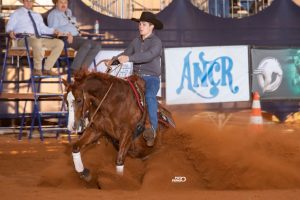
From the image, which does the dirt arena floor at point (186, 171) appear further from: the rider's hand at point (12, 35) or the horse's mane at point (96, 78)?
the rider's hand at point (12, 35)

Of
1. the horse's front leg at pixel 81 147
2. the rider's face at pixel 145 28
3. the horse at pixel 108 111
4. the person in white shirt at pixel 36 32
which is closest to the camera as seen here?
the horse at pixel 108 111

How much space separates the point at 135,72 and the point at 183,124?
4.68 ft

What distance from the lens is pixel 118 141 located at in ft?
24.9

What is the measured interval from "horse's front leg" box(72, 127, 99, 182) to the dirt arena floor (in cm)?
14

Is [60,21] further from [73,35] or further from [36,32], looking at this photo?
[36,32]

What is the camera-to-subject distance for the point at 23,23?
1204cm

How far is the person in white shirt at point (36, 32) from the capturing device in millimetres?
11875

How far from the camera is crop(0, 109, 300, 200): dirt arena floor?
6.59 meters

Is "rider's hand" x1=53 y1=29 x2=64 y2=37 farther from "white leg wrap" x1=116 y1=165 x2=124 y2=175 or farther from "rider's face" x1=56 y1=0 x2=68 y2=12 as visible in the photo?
"white leg wrap" x1=116 y1=165 x2=124 y2=175

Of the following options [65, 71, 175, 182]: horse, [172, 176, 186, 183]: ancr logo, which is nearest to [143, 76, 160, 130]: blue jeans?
[65, 71, 175, 182]: horse

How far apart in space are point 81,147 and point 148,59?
1.41 metres

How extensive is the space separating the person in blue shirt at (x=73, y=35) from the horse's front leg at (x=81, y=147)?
4793 millimetres

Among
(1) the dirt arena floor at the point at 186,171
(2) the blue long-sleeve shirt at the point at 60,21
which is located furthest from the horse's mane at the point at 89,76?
(2) the blue long-sleeve shirt at the point at 60,21

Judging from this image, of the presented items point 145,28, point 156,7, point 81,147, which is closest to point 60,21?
point 145,28
